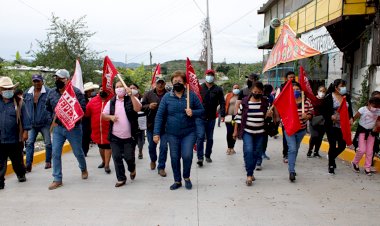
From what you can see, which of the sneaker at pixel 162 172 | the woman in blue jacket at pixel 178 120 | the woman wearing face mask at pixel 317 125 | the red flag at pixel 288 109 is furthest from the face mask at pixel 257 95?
the sneaker at pixel 162 172

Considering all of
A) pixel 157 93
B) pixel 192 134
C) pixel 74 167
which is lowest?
pixel 74 167

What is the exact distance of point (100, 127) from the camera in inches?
267

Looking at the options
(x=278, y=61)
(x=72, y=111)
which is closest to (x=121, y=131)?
(x=72, y=111)

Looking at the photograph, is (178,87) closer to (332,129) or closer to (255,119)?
(255,119)

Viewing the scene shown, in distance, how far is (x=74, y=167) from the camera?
294 inches

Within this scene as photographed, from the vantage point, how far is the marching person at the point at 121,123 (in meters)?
5.91

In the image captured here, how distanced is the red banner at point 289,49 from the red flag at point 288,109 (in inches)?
87.5

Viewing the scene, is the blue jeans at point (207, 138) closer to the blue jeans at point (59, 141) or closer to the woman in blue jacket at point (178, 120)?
the woman in blue jacket at point (178, 120)

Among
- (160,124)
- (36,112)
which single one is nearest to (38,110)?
(36,112)

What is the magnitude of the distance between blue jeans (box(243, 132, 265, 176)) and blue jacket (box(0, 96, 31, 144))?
359 centimetres

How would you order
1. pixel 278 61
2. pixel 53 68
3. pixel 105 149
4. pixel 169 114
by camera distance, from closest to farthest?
pixel 169 114 → pixel 105 149 → pixel 278 61 → pixel 53 68

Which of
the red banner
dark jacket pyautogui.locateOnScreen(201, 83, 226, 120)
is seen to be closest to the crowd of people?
dark jacket pyautogui.locateOnScreen(201, 83, 226, 120)

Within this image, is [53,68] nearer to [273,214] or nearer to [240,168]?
[240,168]

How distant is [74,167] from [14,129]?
1.81 metres
